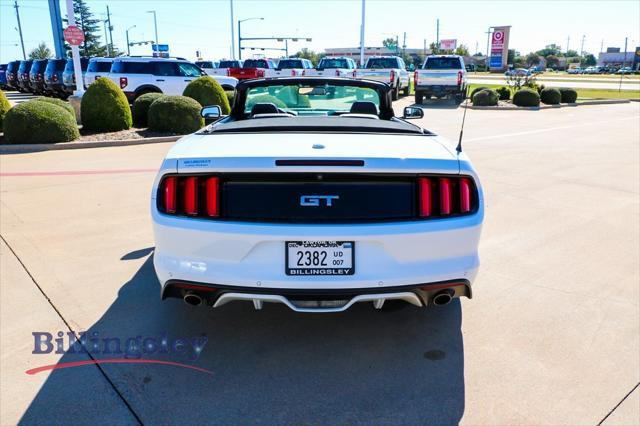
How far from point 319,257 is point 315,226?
0.56 ft

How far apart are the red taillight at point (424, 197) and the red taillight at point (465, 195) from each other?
211mm

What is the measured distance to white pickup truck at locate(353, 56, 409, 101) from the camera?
2320cm

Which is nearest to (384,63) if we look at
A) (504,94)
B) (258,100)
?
(504,94)

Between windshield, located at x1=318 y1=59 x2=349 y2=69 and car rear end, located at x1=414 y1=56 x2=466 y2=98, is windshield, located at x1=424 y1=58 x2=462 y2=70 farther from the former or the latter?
windshield, located at x1=318 y1=59 x2=349 y2=69

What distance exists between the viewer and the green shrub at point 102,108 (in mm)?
12254

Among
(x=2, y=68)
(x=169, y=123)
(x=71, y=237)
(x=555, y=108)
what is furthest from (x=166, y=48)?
(x=71, y=237)

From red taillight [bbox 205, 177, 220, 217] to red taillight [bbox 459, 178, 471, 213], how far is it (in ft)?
4.56

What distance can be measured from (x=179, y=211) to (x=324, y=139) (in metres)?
0.99

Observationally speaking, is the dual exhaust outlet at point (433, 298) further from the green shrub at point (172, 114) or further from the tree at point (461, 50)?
the tree at point (461, 50)

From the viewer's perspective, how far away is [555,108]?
2370 centimetres

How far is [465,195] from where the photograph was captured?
2994mm

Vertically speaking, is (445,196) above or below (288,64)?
below

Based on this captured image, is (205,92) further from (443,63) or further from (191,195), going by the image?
(443,63)

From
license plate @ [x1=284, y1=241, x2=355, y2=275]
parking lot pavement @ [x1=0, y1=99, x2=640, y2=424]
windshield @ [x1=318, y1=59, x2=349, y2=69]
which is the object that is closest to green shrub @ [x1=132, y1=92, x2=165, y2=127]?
parking lot pavement @ [x1=0, y1=99, x2=640, y2=424]
